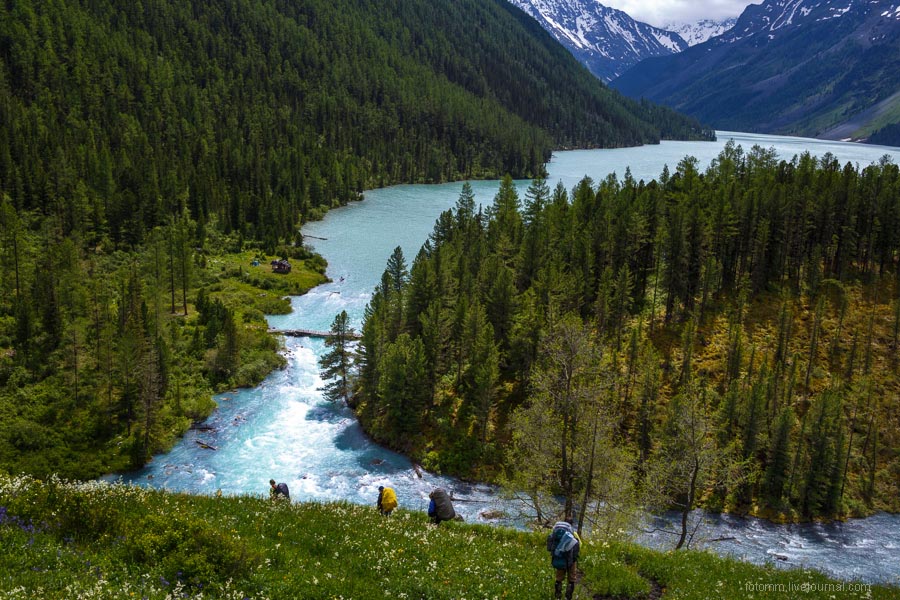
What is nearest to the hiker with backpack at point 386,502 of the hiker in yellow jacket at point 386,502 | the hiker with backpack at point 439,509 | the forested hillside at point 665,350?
the hiker in yellow jacket at point 386,502

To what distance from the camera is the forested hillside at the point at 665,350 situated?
40.7m

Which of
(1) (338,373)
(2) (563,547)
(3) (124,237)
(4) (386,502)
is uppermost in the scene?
(2) (563,547)

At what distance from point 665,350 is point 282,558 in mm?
60675

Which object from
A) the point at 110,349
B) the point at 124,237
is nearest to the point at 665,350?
the point at 110,349

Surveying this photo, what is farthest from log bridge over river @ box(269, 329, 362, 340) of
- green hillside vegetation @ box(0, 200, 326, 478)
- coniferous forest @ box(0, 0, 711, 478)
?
coniferous forest @ box(0, 0, 711, 478)

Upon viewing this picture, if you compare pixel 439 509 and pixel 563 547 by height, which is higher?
pixel 563 547

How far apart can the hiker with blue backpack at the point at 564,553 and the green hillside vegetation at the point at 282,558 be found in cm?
70

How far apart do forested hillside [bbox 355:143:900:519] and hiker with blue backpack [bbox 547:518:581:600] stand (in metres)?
16.6

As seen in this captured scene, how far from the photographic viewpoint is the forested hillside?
40.7m

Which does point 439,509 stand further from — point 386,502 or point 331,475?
point 331,475

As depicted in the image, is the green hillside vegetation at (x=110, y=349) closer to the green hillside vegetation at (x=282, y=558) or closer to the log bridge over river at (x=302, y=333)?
the log bridge over river at (x=302, y=333)

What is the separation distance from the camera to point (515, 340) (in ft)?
206

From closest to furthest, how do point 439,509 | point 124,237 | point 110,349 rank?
point 439,509
point 110,349
point 124,237

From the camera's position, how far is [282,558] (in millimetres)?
16703
